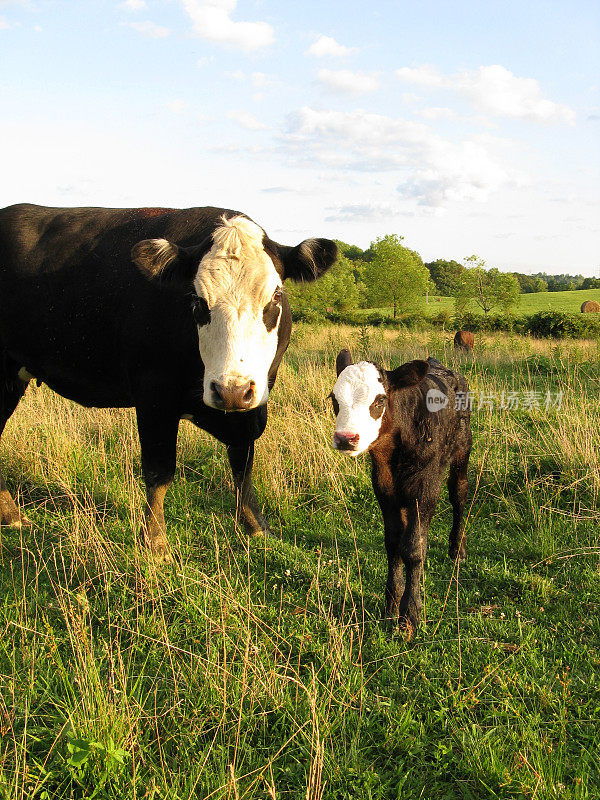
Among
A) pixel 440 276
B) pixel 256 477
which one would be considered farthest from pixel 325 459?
pixel 440 276

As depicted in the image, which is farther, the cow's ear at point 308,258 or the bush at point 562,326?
the bush at point 562,326

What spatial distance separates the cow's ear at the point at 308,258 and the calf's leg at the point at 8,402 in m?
3.09

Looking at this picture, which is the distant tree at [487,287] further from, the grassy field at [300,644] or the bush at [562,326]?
the grassy field at [300,644]

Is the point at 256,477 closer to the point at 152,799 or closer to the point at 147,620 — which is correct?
the point at 147,620

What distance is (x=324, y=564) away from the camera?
180 inches

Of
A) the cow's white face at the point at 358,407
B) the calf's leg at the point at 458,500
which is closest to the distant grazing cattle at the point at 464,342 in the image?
the calf's leg at the point at 458,500

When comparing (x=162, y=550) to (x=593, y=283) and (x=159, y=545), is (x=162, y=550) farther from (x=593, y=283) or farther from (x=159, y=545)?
(x=593, y=283)

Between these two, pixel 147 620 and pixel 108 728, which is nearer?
pixel 108 728

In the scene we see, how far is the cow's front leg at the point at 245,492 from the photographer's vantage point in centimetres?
520

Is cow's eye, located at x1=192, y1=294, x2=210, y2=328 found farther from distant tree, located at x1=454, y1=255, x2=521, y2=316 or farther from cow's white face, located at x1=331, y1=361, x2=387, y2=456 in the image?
distant tree, located at x1=454, y1=255, x2=521, y2=316

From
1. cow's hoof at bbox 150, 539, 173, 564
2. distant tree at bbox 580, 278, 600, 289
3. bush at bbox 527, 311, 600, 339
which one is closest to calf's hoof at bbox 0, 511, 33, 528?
cow's hoof at bbox 150, 539, 173, 564

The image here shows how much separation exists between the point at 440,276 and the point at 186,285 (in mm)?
98504

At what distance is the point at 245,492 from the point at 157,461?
88 cm

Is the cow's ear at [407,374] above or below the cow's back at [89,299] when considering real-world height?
below
